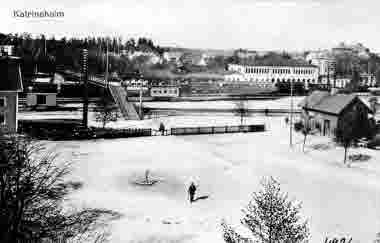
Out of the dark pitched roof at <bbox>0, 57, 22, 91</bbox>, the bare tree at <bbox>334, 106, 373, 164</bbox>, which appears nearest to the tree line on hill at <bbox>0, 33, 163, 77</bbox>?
the dark pitched roof at <bbox>0, 57, 22, 91</bbox>

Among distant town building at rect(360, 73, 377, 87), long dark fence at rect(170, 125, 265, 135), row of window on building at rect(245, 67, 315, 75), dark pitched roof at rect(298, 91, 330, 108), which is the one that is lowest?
long dark fence at rect(170, 125, 265, 135)

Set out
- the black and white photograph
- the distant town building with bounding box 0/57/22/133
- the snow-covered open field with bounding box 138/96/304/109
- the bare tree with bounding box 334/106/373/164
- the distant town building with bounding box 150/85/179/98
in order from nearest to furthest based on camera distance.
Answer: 1. the black and white photograph
2. the bare tree with bounding box 334/106/373/164
3. the distant town building with bounding box 0/57/22/133
4. the snow-covered open field with bounding box 138/96/304/109
5. the distant town building with bounding box 150/85/179/98

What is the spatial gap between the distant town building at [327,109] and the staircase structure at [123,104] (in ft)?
63.8

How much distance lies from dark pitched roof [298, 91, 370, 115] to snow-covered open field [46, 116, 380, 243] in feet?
11.3

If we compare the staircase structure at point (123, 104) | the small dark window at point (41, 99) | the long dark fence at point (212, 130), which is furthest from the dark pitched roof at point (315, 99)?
the small dark window at point (41, 99)

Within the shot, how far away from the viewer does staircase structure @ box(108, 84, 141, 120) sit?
51156 millimetres

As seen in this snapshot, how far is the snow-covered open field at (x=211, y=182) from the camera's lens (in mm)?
17594

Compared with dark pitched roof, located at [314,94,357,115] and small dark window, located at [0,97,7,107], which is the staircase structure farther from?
dark pitched roof, located at [314,94,357,115]

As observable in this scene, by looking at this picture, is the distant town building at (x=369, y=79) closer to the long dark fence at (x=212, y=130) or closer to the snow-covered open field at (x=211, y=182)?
the long dark fence at (x=212, y=130)

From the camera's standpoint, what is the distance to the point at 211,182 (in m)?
24.3

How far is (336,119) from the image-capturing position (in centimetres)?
3834

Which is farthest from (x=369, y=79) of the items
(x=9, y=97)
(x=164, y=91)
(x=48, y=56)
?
(x=9, y=97)

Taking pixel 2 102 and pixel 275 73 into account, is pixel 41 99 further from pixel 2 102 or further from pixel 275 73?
pixel 275 73

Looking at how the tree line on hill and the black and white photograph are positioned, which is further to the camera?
the tree line on hill
